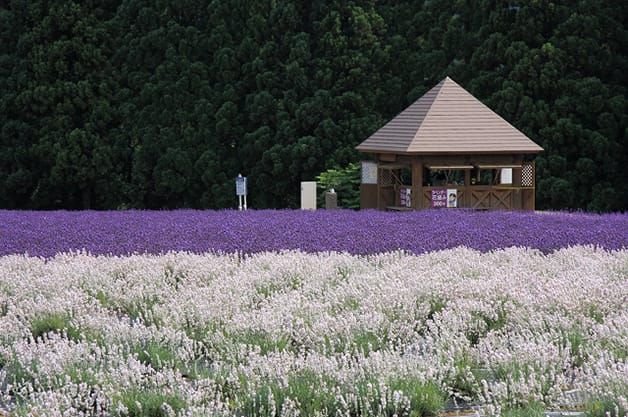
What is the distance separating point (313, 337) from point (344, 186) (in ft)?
48.1

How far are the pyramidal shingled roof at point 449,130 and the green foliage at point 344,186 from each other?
9.51ft

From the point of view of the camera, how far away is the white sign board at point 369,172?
17656 mm

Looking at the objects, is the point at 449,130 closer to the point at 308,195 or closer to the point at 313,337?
the point at 308,195

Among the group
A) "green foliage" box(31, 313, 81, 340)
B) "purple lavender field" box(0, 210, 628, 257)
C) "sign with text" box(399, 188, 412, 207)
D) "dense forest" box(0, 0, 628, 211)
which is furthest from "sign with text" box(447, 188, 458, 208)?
"green foliage" box(31, 313, 81, 340)

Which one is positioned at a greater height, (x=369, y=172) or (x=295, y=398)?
(x=369, y=172)

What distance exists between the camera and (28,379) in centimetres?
514

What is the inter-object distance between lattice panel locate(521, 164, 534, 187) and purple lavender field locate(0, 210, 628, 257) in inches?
262

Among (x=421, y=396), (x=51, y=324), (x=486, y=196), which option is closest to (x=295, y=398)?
(x=421, y=396)

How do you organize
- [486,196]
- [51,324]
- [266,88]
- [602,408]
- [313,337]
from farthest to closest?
[266,88] → [486,196] → [51,324] → [313,337] → [602,408]

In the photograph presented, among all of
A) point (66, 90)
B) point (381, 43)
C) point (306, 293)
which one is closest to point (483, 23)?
point (381, 43)

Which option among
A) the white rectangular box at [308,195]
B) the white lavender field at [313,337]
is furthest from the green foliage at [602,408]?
the white rectangular box at [308,195]

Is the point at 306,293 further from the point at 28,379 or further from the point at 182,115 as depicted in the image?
the point at 182,115

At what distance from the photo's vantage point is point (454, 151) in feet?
53.2

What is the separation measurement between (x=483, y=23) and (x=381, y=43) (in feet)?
7.49
